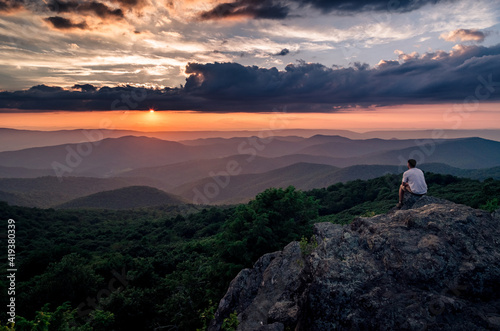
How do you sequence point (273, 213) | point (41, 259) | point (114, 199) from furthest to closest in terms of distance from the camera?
point (114, 199)
point (41, 259)
point (273, 213)

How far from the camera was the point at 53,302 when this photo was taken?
24.4 meters

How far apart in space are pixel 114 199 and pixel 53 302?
171m

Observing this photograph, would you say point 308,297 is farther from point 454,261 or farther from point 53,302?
point 53,302

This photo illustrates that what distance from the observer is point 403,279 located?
322 inches

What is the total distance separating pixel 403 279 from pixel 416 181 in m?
7.44

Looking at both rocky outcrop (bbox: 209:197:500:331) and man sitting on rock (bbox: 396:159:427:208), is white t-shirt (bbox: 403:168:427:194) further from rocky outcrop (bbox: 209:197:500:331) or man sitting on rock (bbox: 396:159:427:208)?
rocky outcrop (bbox: 209:197:500:331)

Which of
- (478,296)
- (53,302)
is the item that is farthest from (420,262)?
(53,302)

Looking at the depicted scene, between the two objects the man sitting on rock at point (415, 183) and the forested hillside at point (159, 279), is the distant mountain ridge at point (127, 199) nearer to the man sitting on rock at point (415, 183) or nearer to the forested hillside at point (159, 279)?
the forested hillside at point (159, 279)

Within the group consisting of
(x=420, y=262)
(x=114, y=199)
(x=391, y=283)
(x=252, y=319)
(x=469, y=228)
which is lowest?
(x=114, y=199)

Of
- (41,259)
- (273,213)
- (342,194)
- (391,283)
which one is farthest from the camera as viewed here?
(342,194)

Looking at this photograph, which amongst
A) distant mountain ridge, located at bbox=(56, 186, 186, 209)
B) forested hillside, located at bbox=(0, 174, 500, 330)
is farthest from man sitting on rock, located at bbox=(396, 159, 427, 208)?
distant mountain ridge, located at bbox=(56, 186, 186, 209)

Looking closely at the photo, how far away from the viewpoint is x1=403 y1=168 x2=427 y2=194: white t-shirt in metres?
14.0

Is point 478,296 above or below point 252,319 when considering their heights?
above

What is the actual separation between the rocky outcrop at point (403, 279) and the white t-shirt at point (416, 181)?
10.8 ft
